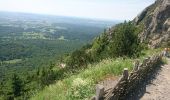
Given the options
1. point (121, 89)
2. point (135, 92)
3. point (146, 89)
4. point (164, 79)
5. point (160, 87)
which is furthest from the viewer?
point (164, 79)

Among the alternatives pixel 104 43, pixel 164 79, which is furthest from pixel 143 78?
pixel 104 43

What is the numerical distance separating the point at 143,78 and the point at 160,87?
1035 mm

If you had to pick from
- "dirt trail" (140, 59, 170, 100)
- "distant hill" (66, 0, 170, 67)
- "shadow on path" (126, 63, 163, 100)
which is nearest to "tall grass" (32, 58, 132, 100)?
"shadow on path" (126, 63, 163, 100)

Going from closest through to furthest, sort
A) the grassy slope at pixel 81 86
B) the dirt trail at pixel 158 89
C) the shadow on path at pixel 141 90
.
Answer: the grassy slope at pixel 81 86
the shadow on path at pixel 141 90
the dirt trail at pixel 158 89

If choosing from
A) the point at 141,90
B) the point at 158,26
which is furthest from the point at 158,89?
the point at 158,26

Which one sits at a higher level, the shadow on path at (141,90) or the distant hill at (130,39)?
the shadow on path at (141,90)

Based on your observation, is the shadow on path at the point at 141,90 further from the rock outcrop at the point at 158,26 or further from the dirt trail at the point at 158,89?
the rock outcrop at the point at 158,26

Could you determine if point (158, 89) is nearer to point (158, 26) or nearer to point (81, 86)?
point (81, 86)

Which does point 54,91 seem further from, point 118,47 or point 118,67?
point 118,47

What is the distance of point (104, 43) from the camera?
2047 inches

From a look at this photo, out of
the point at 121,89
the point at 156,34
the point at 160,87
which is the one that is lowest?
the point at 156,34

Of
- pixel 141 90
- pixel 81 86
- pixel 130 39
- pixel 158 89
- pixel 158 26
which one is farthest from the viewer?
pixel 158 26

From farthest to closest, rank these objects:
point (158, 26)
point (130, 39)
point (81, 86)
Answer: point (158, 26) < point (130, 39) < point (81, 86)

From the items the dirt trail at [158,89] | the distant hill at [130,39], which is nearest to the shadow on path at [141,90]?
the dirt trail at [158,89]
